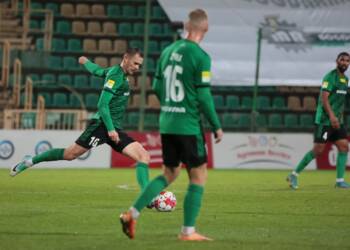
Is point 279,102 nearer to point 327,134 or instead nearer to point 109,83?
point 327,134

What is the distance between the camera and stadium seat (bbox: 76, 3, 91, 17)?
31.0m

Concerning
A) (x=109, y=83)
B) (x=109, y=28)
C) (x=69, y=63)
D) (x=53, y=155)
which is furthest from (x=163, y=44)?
(x=109, y=83)

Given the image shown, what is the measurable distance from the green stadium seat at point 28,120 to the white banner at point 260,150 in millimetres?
5064

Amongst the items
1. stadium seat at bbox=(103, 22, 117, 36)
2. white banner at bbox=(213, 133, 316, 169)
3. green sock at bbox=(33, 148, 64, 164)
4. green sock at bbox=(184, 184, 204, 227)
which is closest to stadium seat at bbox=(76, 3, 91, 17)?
stadium seat at bbox=(103, 22, 117, 36)

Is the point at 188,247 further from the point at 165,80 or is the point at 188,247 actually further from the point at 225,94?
the point at 225,94

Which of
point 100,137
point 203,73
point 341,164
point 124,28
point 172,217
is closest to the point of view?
point 203,73

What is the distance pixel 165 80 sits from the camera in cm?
798

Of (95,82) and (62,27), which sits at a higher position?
(62,27)

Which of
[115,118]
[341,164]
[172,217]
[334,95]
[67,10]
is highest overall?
[67,10]

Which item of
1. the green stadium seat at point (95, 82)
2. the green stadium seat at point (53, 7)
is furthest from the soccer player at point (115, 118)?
the green stadium seat at point (53, 7)

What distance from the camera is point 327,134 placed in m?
15.4

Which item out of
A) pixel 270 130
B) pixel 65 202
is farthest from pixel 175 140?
pixel 270 130

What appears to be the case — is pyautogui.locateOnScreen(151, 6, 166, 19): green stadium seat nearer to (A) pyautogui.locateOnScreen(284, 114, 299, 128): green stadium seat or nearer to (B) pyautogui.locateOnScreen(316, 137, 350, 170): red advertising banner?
(A) pyautogui.locateOnScreen(284, 114, 299, 128): green stadium seat

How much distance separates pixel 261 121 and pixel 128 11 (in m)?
7.25
